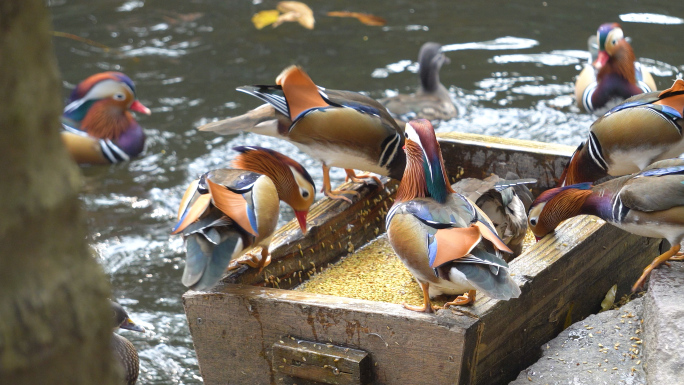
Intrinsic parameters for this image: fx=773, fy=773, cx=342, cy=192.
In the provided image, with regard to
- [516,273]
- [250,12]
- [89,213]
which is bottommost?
[89,213]

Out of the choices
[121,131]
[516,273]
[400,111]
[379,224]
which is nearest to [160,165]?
[121,131]

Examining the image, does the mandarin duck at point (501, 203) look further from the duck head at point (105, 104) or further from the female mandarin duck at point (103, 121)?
the duck head at point (105, 104)

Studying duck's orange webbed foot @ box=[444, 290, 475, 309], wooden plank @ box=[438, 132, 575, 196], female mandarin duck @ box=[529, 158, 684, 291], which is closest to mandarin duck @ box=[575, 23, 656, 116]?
wooden plank @ box=[438, 132, 575, 196]

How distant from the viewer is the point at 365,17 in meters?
8.07

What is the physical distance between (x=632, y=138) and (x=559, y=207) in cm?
75

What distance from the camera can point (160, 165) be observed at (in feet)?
19.7

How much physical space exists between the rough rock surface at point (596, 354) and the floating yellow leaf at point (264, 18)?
6.04 metres

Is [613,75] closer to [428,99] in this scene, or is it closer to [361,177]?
[428,99]

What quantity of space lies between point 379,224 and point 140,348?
4.31 feet

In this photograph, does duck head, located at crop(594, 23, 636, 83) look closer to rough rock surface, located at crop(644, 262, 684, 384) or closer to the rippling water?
the rippling water

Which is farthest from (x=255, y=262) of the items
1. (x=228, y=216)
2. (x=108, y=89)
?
(x=108, y=89)

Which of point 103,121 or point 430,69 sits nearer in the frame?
→ point 430,69

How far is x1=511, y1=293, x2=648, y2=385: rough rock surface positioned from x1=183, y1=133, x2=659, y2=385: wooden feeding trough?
0.27ft

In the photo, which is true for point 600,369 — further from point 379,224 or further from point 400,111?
point 400,111
